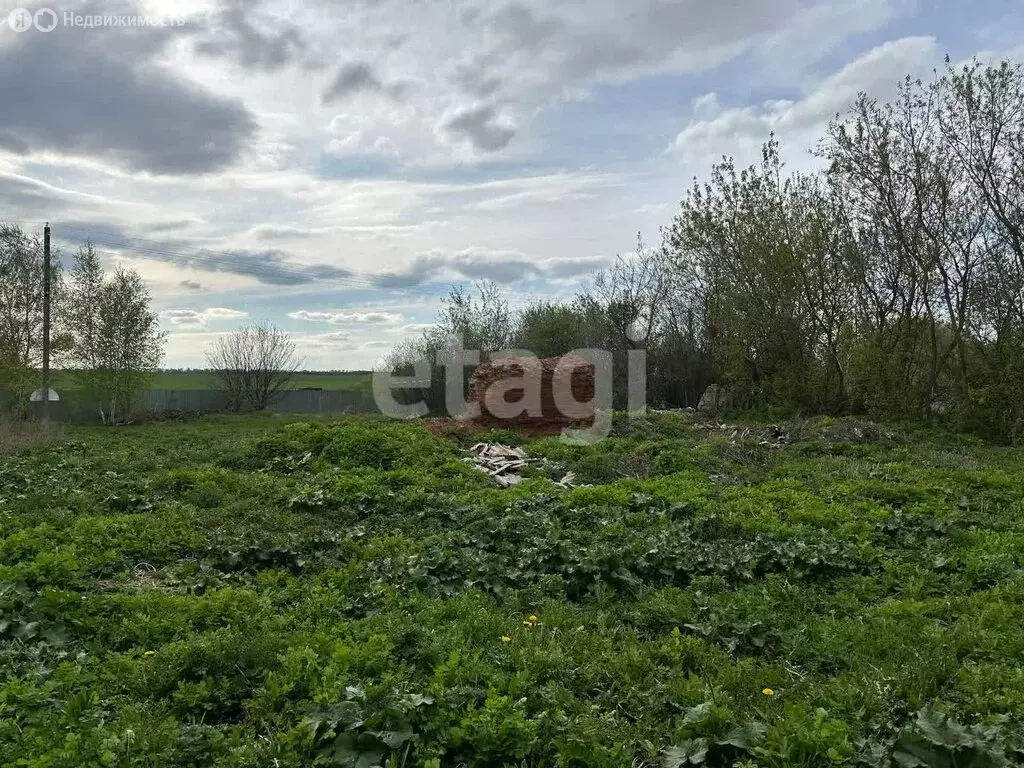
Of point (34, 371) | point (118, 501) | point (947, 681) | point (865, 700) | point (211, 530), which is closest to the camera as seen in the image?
point (865, 700)

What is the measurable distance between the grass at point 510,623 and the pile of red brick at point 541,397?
703 centimetres

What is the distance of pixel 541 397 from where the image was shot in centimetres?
1619

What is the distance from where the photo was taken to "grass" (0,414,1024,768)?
295 cm

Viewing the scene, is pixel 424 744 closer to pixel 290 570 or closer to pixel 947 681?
pixel 947 681

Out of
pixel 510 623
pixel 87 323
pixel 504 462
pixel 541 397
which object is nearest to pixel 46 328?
pixel 87 323

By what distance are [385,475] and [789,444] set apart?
8.14m

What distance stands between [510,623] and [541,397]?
11837 mm

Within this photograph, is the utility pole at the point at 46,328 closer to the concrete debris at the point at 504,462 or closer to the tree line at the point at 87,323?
the tree line at the point at 87,323

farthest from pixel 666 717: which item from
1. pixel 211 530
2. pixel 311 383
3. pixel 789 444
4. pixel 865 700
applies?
pixel 311 383

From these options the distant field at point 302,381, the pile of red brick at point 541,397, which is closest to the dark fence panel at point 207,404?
the distant field at point 302,381

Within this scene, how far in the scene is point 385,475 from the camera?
9367 mm

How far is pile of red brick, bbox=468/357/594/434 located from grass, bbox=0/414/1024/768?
7027 mm

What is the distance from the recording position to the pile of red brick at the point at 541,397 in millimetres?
16000

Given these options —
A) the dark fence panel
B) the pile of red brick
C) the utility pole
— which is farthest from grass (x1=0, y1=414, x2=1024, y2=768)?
the dark fence panel
